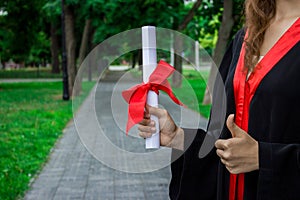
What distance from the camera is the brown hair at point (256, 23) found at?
5.71ft

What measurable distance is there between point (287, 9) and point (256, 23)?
13 cm

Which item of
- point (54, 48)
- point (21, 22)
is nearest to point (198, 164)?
point (21, 22)

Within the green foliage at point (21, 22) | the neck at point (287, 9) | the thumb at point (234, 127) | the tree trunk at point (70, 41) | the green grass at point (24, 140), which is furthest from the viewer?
the green foliage at point (21, 22)

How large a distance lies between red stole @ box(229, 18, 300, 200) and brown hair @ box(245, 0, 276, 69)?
1.7 inches

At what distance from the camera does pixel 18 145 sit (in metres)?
9.97

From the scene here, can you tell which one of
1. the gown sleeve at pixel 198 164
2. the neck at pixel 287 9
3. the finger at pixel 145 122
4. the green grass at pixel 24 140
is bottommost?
the green grass at pixel 24 140

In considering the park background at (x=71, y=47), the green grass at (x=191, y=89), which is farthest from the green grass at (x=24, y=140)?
the green grass at (x=191, y=89)

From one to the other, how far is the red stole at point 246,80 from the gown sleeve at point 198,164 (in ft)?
0.49

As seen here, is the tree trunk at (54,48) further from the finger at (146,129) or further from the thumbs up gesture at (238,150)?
the thumbs up gesture at (238,150)

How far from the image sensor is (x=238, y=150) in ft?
4.91

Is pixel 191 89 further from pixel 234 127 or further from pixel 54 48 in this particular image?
pixel 54 48

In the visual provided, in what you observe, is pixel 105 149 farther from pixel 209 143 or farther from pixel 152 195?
pixel 152 195

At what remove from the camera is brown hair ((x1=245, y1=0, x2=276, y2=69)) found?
1.74 meters

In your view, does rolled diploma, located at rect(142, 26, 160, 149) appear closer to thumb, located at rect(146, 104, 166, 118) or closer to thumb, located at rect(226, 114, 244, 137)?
thumb, located at rect(146, 104, 166, 118)
